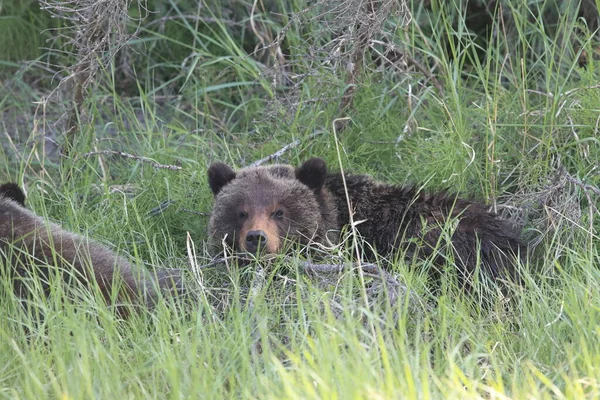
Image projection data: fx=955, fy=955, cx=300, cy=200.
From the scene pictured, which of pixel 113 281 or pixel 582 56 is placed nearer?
pixel 113 281

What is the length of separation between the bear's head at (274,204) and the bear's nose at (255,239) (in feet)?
0.62

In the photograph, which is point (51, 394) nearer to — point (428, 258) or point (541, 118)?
point (428, 258)

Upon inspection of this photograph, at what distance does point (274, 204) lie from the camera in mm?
5910

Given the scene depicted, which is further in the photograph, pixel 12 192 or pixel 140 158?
pixel 140 158

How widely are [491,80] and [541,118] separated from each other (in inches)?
41.1

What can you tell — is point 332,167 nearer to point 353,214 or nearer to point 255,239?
point 353,214

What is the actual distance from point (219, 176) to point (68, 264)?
1566 mm

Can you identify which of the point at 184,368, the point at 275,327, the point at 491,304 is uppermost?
the point at 184,368

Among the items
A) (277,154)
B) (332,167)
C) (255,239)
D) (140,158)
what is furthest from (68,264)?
(332,167)

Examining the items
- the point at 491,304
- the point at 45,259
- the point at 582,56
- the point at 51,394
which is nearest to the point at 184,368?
the point at 51,394

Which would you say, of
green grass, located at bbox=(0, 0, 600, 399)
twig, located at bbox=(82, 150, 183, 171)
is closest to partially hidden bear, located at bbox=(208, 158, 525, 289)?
green grass, located at bbox=(0, 0, 600, 399)

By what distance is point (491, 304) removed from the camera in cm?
508

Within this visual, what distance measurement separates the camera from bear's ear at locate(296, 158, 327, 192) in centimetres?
595

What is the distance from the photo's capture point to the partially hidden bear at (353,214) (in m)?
5.59
